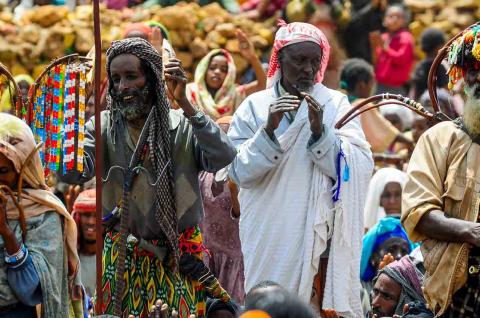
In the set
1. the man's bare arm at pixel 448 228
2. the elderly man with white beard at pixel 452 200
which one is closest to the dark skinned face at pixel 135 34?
the elderly man with white beard at pixel 452 200

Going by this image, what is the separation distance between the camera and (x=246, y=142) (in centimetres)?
998

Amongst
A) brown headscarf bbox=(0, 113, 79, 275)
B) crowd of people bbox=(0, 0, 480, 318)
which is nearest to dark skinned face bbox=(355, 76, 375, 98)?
crowd of people bbox=(0, 0, 480, 318)

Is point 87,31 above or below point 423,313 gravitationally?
above

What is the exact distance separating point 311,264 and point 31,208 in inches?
73.2

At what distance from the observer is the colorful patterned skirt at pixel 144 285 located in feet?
30.6

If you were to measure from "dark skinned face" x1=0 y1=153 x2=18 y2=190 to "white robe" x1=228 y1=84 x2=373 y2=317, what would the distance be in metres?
1.61

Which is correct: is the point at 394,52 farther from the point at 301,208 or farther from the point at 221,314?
the point at 301,208

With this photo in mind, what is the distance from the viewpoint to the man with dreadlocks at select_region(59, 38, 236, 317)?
9273 mm

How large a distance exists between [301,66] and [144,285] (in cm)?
166

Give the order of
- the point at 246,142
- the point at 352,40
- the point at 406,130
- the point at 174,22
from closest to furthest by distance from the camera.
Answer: the point at 246,142
the point at 406,130
the point at 174,22
the point at 352,40

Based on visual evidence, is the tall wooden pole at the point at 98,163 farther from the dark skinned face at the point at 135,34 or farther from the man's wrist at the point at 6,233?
the dark skinned face at the point at 135,34

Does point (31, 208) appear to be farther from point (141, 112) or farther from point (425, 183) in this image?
point (425, 183)

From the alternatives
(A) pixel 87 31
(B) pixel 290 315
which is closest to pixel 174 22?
(A) pixel 87 31

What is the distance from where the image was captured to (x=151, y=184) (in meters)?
9.30
